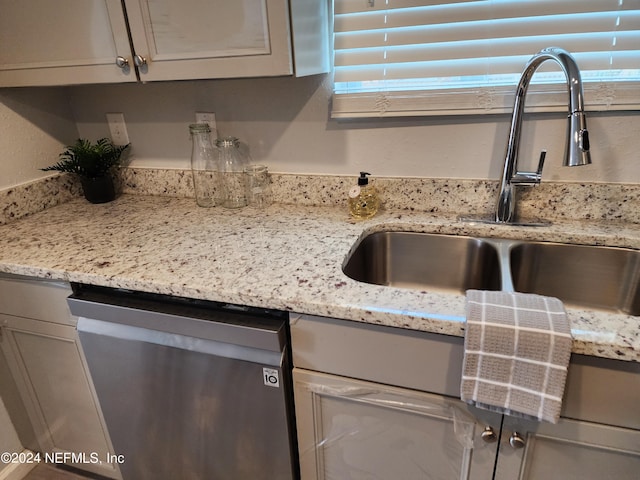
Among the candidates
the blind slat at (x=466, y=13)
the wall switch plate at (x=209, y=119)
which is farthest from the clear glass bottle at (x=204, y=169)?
the blind slat at (x=466, y=13)

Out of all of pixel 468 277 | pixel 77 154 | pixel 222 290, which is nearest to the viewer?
pixel 222 290

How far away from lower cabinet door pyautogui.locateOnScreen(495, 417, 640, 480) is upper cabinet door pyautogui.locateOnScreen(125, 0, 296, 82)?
0.98 m

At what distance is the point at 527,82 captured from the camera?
1.04 meters

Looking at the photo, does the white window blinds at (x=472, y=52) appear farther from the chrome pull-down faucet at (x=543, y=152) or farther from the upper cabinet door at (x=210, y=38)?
the upper cabinet door at (x=210, y=38)

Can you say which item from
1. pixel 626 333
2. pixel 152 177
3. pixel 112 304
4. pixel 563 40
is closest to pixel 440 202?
pixel 563 40

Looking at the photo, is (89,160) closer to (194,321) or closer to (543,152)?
(194,321)

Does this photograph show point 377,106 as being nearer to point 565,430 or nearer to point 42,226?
point 565,430

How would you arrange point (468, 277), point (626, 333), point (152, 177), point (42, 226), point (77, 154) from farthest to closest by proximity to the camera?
point (152, 177)
point (77, 154)
point (42, 226)
point (468, 277)
point (626, 333)

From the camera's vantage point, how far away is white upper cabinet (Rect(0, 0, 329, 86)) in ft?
3.30

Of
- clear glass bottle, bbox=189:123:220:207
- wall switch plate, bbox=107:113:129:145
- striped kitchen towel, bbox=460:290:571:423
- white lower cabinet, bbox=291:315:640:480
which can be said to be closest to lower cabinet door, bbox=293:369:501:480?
white lower cabinet, bbox=291:315:640:480

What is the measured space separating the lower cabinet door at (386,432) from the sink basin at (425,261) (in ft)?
1.14

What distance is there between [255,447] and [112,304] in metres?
0.53

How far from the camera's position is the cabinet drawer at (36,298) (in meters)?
1.13

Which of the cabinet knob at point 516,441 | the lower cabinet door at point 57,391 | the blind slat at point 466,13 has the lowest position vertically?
the lower cabinet door at point 57,391
